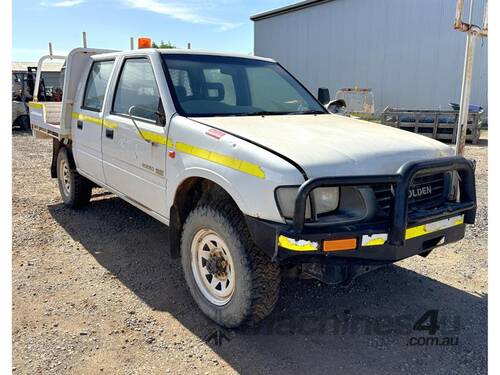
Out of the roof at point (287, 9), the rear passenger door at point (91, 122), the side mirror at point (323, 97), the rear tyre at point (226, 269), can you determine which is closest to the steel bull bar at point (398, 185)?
the rear tyre at point (226, 269)

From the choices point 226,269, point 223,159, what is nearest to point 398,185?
point 223,159

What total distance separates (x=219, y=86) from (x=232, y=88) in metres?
0.13

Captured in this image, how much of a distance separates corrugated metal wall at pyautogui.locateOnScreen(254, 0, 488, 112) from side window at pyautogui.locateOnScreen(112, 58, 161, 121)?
1317cm

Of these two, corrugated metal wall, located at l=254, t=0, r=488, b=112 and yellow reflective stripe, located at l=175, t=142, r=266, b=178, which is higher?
corrugated metal wall, located at l=254, t=0, r=488, b=112

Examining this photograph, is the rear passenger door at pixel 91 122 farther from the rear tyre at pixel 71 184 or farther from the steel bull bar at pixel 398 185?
the steel bull bar at pixel 398 185

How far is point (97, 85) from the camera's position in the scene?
4.91m

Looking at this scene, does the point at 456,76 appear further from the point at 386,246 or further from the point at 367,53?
the point at 386,246

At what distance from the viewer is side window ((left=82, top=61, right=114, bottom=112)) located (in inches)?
185

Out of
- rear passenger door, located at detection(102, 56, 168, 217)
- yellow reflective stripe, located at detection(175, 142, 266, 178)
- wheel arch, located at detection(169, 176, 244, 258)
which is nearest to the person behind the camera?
yellow reflective stripe, located at detection(175, 142, 266, 178)

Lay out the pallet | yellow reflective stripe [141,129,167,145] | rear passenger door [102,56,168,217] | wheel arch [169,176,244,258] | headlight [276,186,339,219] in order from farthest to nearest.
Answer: the pallet < rear passenger door [102,56,168,217] < yellow reflective stripe [141,129,167,145] < wheel arch [169,176,244,258] < headlight [276,186,339,219]

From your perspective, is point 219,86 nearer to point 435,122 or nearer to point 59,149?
point 59,149

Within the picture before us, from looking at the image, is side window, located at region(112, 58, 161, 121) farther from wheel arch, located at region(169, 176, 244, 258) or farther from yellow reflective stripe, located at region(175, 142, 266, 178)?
wheel arch, located at region(169, 176, 244, 258)

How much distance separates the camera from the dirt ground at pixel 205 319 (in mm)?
2789

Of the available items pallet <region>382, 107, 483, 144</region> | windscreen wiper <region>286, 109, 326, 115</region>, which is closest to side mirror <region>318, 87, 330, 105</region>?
windscreen wiper <region>286, 109, 326, 115</region>
